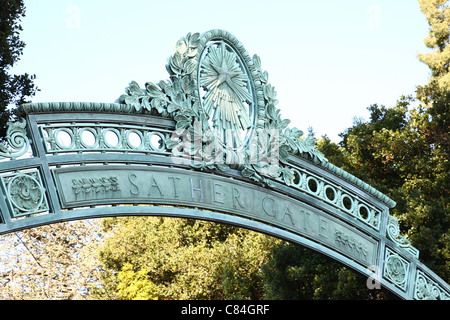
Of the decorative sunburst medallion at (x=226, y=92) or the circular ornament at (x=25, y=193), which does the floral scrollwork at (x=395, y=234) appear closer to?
the decorative sunburst medallion at (x=226, y=92)

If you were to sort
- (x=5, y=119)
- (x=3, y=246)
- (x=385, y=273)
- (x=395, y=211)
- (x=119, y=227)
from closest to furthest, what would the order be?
(x=5, y=119) < (x=385, y=273) < (x=395, y=211) < (x=3, y=246) < (x=119, y=227)

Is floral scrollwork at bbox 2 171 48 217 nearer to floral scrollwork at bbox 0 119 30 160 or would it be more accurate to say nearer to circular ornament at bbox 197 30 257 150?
floral scrollwork at bbox 0 119 30 160

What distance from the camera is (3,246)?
13492 millimetres

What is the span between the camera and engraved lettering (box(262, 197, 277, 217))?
22.0ft

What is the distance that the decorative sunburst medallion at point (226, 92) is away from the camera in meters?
6.47

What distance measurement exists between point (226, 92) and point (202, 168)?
864mm

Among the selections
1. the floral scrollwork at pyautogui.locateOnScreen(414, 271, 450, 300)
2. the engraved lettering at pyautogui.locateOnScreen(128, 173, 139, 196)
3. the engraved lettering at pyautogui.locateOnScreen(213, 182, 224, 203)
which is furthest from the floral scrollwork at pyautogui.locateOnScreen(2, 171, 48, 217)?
the floral scrollwork at pyautogui.locateOnScreen(414, 271, 450, 300)

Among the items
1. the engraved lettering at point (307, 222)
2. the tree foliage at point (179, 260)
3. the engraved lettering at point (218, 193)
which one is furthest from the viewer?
the tree foliage at point (179, 260)

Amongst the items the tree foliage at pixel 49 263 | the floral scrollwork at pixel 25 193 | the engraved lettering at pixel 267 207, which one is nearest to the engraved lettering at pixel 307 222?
the engraved lettering at pixel 267 207

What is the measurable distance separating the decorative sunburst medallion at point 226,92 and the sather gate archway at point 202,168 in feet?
0.04
